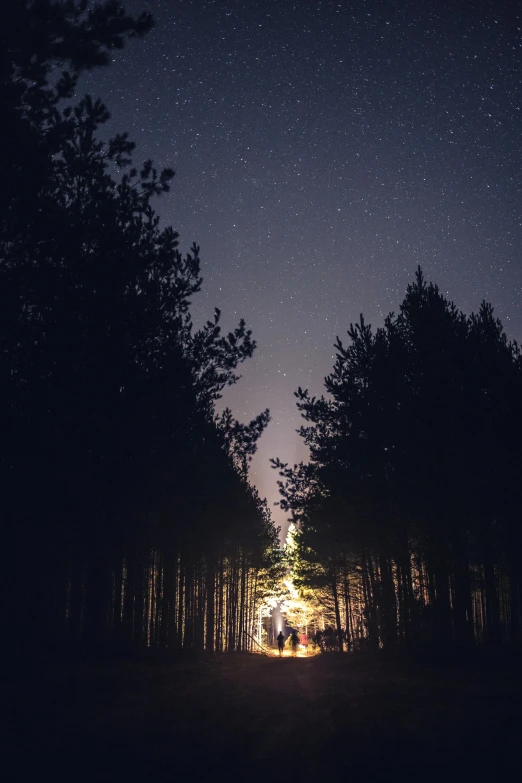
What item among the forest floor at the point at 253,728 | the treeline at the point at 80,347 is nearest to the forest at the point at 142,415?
the treeline at the point at 80,347

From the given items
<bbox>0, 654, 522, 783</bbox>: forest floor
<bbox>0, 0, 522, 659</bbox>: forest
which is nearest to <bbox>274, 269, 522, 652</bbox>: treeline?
<bbox>0, 0, 522, 659</bbox>: forest

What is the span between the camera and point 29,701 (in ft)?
30.7

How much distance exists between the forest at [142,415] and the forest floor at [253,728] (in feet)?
14.0

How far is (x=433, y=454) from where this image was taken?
16.6 metres

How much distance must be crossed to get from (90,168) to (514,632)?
77.7 ft

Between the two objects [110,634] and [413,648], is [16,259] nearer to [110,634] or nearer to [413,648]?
[110,634]

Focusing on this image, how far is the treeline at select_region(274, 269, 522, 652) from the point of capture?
16453 mm

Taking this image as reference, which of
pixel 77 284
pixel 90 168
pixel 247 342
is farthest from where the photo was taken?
pixel 247 342

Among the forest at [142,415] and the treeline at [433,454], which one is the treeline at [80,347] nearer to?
the forest at [142,415]

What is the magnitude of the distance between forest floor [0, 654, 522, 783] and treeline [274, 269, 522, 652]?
4422mm

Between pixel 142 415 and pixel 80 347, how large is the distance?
9.00ft

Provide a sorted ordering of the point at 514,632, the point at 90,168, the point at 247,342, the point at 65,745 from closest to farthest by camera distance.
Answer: the point at 65,745, the point at 90,168, the point at 247,342, the point at 514,632

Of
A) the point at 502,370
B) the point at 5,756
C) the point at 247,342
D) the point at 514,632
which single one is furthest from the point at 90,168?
the point at 514,632

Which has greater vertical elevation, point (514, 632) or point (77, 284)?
point (77, 284)
